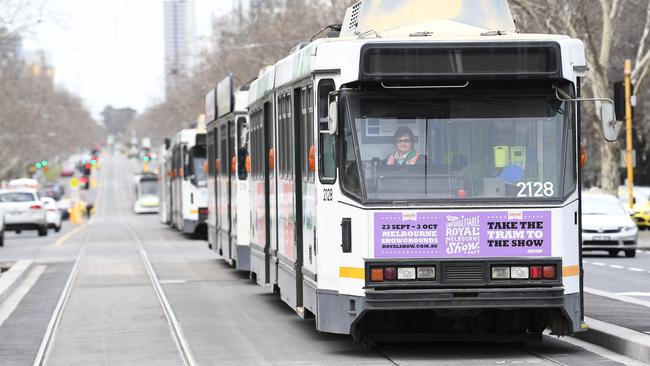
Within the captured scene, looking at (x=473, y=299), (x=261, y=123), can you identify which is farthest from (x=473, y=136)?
(x=261, y=123)

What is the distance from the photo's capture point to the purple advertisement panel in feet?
44.3

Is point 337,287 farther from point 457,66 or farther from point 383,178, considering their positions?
point 457,66

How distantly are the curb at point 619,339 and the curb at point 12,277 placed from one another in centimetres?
1018

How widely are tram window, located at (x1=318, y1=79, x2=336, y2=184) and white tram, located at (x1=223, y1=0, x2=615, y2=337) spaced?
0.03 m

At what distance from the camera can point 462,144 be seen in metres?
13.6

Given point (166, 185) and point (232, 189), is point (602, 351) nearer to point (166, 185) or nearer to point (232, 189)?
point (232, 189)

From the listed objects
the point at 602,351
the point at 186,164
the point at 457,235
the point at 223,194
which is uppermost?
the point at 186,164

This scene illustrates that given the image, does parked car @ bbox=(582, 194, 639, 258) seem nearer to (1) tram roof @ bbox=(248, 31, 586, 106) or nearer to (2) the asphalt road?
(2) the asphalt road

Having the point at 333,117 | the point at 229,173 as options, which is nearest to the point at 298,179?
the point at 333,117

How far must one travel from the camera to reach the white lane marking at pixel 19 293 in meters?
20.8

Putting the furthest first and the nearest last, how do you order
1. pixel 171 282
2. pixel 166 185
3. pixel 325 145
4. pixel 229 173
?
1. pixel 166 185
2. pixel 229 173
3. pixel 171 282
4. pixel 325 145

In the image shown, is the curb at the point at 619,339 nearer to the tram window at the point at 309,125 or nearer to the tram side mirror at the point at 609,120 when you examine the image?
the tram side mirror at the point at 609,120

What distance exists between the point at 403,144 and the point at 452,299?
1381 millimetres

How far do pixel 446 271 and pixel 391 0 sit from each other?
2.94 metres
